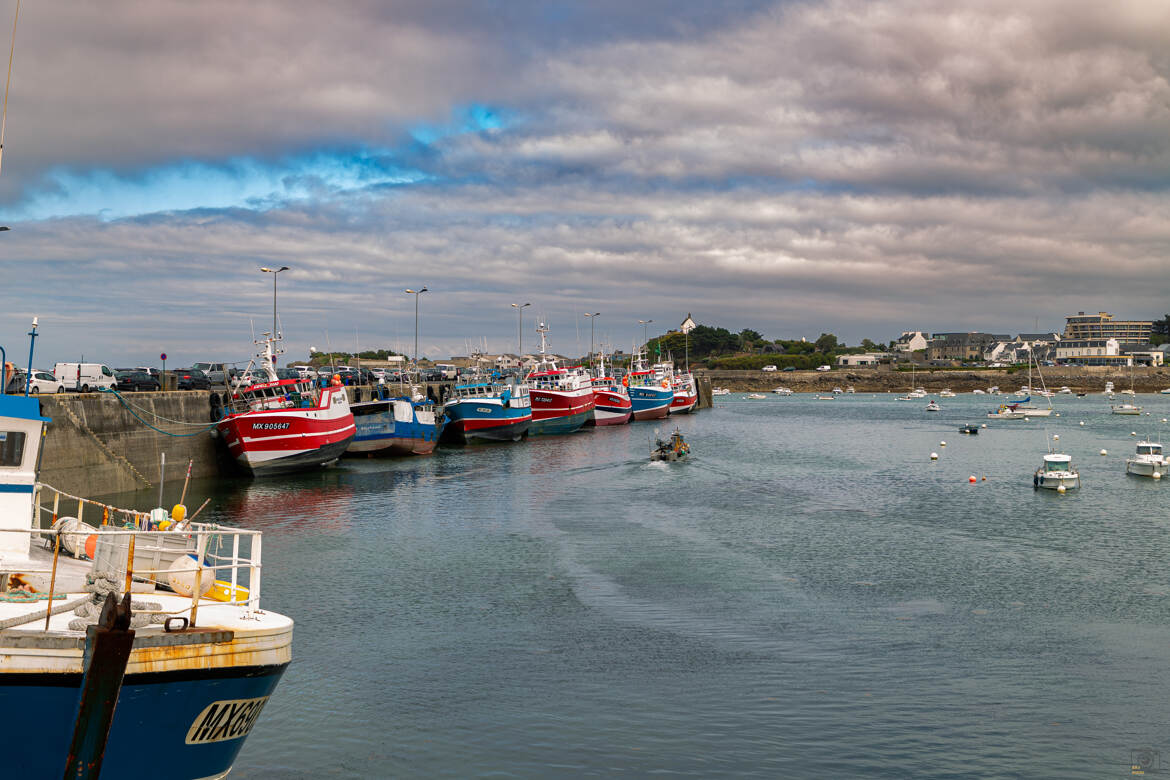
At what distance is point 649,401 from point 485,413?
42.5 m

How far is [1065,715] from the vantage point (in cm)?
1738

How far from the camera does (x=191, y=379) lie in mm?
64750

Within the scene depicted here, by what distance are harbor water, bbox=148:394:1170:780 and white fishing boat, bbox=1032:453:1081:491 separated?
1.60 meters

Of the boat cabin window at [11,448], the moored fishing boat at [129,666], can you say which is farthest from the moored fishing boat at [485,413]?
the moored fishing boat at [129,666]

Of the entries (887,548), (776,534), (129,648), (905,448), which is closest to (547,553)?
(776,534)

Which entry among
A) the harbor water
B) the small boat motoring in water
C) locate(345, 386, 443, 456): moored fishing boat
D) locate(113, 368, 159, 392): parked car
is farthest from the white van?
the small boat motoring in water

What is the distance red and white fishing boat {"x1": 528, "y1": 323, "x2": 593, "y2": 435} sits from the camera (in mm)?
88125

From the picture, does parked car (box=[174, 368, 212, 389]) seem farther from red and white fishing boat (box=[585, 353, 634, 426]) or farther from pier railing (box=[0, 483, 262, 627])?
pier railing (box=[0, 483, 262, 627])

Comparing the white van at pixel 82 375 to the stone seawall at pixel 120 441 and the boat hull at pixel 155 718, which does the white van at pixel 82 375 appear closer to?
the stone seawall at pixel 120 441

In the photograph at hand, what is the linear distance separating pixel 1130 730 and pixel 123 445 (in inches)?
1741

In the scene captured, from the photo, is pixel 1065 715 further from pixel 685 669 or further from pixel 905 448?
pixel 905 448

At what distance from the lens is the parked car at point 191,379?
61259mm

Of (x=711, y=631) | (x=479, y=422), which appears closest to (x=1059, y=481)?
(x=711, y=631)

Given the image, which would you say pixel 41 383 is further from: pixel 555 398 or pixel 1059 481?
pixel 1059 481
